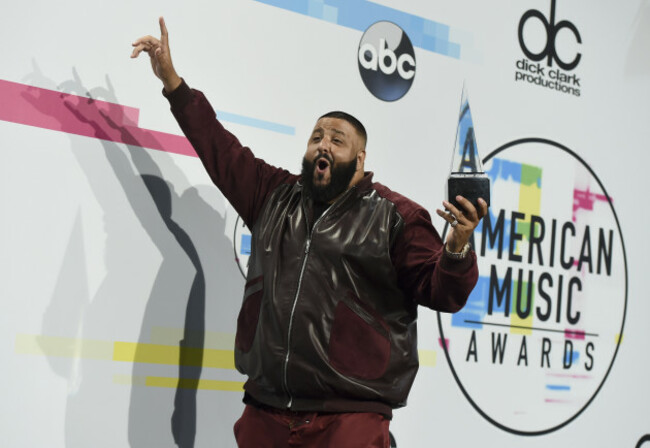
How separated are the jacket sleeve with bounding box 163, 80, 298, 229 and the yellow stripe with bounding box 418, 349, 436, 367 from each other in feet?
3.04

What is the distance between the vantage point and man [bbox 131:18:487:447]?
1880mm

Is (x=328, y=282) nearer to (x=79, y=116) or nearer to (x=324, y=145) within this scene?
(x=324, y=145)

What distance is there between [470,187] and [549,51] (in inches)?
66.2

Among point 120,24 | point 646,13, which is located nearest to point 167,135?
point 120,24

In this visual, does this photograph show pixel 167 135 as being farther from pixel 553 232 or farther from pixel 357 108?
pixel 553 232

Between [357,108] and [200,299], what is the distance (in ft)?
2.71

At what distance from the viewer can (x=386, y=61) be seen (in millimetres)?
2803

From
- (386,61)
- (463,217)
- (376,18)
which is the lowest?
(463,217)

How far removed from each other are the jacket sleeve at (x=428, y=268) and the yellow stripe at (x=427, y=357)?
85 cm

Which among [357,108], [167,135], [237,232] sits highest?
[357,108]

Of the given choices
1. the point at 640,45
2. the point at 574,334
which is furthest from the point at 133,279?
the point at 640,45

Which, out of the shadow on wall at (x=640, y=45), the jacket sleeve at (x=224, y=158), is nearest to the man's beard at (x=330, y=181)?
the jacket sleeve at (x=224, y=158)

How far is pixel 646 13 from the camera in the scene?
355 cm

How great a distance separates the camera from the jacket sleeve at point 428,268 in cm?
182
